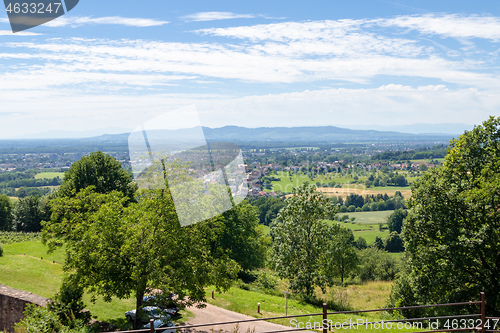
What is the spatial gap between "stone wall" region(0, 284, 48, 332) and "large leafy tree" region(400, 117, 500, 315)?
17534 mm

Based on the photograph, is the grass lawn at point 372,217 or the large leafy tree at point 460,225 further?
the grass lawn at point 372,217

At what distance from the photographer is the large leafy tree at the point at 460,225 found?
1533cm

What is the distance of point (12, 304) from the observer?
16.4m

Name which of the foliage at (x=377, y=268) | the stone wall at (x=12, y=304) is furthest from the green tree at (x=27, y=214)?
the foliage at (x=377, y=268)

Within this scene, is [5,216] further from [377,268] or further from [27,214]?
[377,268]

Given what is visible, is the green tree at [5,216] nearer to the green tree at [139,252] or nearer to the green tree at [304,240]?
the green tree at [139,252]

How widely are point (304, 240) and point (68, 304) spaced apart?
47.1 feet

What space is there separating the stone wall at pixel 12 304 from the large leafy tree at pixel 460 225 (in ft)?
57.5

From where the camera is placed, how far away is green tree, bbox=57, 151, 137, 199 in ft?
124

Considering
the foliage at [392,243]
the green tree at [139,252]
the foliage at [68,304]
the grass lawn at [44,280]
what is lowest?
the foliage at [392,243]

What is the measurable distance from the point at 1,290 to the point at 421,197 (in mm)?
20784

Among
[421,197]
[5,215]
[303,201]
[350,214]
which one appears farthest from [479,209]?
[350,214]

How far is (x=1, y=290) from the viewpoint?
56.0 feet

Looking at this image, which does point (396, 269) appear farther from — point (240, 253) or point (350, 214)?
point (350, 214)
